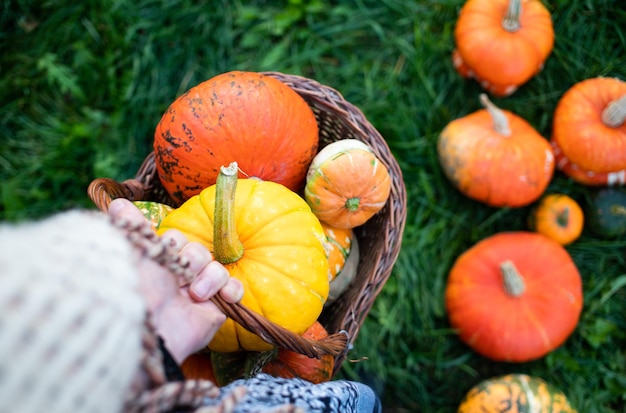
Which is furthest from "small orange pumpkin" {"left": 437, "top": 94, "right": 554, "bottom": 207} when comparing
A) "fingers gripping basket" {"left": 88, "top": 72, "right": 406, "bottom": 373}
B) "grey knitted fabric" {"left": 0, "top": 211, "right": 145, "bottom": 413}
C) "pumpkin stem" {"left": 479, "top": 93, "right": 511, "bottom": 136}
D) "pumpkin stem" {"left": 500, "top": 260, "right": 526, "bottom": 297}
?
"grey knitted fabric" {"left": 0, "top": 211, "right": 145, "bottom": 413}

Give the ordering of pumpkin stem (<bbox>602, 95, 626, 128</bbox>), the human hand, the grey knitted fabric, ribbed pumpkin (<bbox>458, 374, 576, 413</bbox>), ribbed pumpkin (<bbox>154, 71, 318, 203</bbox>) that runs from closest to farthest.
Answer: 1. the grey knitted fabric
2. the human hand
3. ribbed pumpkin (<bbox>154, 71, 318, 203</bbox>)
4. ribbed pumpkin (<bbox>458, 374, 576, 413</bbox>)
5. pumpkin stem (<bbox>602, 95, 626, 128</bbox>)

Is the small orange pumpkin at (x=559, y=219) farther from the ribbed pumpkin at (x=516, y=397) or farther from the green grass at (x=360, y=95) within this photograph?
the ribbed pumpkin at (x=516, y=397)

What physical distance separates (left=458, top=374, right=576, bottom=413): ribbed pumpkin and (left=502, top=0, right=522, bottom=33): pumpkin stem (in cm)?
135

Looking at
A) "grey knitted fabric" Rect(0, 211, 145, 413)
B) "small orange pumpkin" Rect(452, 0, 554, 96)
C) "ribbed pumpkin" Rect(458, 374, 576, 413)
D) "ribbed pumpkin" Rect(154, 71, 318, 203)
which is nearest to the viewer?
"grey knitted fabric" Rect(0, 211, 145, 413)

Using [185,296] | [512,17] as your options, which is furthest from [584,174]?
[185,296]

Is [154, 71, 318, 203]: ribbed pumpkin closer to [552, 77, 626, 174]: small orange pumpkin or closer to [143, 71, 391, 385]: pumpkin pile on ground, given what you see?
[143, 71, 391, 385]: pumpkin pile on ground

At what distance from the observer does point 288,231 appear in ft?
3.94

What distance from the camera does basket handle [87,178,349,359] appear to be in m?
0.98

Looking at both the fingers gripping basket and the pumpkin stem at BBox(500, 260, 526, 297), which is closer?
the fingers gripping basket

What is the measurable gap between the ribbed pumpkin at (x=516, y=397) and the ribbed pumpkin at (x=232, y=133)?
3.58 ft

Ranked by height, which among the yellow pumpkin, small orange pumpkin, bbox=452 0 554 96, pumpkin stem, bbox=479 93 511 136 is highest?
the yellow pumpkin

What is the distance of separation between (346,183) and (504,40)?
3.47 feet

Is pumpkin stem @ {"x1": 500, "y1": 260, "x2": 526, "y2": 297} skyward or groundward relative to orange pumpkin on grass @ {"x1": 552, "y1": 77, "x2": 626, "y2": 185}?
groundward

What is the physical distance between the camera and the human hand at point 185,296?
2.57ft
